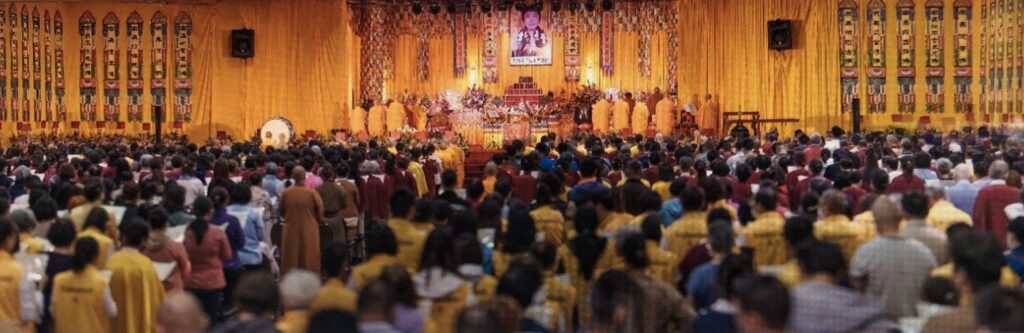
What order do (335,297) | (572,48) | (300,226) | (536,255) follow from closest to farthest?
(335,297) < (536,255) < (300,226) < (572,48)

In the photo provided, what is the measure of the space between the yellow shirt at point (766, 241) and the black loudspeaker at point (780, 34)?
2013cm

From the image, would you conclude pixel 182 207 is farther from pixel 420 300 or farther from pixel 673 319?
pixel 673 319

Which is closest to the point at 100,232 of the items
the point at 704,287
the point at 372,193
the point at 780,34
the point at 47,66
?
the point at 704,287

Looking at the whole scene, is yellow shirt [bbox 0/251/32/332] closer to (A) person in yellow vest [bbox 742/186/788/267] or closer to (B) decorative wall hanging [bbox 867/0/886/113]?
(A) person in yellow vest [bbox 742/186/788/267]

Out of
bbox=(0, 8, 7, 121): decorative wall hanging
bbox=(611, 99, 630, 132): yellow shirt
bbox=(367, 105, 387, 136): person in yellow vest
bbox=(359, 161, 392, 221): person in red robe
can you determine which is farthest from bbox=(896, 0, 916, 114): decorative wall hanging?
bbox=(0, 8, 7, 121): decorative wall hanging

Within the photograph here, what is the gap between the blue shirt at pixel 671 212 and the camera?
32.8 feet

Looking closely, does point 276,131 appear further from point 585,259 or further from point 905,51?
point 585,259

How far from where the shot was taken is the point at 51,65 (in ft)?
101

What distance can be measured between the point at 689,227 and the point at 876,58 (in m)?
21.2

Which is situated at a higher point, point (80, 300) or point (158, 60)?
point (158, 60)

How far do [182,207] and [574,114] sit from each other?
23.2m

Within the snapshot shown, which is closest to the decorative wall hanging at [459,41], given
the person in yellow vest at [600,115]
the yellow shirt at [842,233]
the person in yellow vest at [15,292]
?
the person in yellow vest at [600,115]

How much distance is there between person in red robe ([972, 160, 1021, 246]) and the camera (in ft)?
34.4

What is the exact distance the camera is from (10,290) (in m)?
7.51
